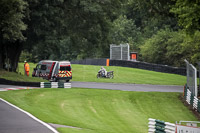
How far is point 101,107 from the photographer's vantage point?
21297 mm

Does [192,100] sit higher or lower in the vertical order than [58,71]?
lower

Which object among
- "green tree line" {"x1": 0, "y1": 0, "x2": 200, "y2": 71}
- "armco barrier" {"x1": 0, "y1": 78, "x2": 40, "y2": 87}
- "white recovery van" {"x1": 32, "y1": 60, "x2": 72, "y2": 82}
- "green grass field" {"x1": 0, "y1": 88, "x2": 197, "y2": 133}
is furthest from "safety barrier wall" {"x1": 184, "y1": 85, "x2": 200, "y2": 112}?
"white recovery van" {"x1": 32, "y1": 60, "x2": 72, "y2": 82}

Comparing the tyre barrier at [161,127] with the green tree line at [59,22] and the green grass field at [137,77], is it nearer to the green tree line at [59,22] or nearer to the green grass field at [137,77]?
the green tree line at [59,22]

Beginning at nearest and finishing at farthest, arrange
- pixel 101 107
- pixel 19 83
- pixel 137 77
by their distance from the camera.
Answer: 1. pixel 101 107
2. pixel 19 83
3. pixel 137 77

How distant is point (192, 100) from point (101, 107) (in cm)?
618

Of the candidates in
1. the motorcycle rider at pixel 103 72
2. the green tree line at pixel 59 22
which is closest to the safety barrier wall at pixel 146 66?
the green tree line at pixel 59 22

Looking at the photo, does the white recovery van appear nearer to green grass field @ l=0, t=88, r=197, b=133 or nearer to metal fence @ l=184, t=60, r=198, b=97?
green grass field @ l=0, t=88, r=197, b=133

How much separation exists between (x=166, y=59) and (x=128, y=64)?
940cm

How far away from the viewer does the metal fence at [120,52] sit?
50334 millimetres

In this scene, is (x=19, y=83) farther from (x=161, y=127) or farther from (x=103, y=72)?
(x=161, y=127)

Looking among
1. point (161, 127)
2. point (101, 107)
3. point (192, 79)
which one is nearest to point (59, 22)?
point (192, 79)

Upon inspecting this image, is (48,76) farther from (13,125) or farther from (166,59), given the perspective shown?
(166,59)

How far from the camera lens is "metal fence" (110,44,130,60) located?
50.3 m

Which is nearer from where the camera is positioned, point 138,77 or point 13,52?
point 13,52
